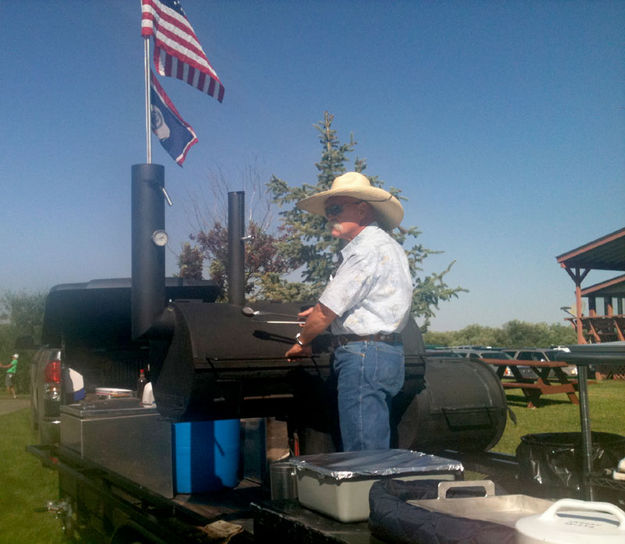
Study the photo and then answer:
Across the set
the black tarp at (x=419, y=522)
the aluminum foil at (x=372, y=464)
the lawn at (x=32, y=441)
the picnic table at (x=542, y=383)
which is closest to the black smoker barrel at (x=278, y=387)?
the aluminum foil at (x=372, y=464)

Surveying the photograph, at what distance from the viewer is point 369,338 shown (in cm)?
331

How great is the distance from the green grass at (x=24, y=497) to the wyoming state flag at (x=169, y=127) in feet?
11.3

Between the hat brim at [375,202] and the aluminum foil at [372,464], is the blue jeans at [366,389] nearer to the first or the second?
the aluminum foil at [372,464]

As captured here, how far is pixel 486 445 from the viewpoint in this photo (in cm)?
496

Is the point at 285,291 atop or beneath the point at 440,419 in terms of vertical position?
atop

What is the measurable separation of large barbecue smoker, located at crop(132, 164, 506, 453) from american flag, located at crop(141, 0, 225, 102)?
2.39 m

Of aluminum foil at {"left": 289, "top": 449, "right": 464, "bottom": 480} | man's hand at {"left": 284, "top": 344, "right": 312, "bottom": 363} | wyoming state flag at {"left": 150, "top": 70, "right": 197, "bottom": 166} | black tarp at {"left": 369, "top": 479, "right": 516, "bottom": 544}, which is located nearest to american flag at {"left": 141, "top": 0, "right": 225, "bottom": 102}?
wyoming state flag at {"left": 150, "top": 70, "right": 197, "bottom": 166}

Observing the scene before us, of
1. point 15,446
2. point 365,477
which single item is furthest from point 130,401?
point 15,446

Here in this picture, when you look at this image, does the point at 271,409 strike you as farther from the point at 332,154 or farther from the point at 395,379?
the point at 332,154

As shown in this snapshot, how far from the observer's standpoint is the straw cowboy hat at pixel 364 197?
3.57 metres

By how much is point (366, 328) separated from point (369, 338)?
0.05m

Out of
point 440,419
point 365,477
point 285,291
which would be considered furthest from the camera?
point 285,291

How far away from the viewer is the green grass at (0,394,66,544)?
17.9 feet

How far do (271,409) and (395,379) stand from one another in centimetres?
123
